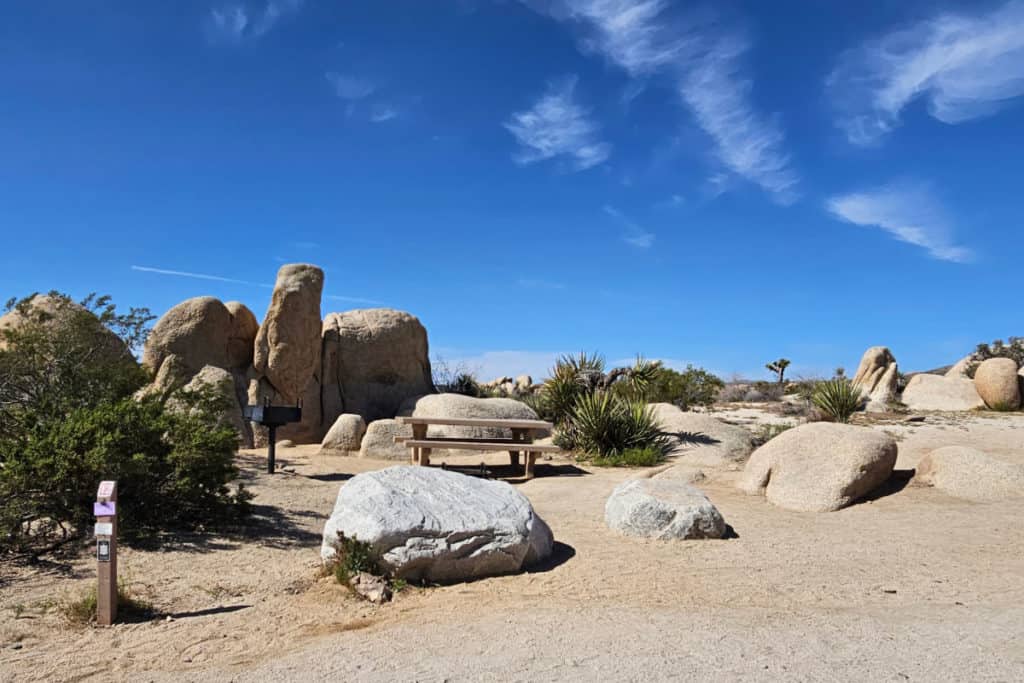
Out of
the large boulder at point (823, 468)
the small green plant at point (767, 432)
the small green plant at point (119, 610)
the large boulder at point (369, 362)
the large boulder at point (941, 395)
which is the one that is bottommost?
the small green plant at point (119, 610)

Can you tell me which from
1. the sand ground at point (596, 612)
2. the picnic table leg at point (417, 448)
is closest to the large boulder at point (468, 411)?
the picnic table leg at point (417, 448)

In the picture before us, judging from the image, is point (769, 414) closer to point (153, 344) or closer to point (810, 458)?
point (810, 458)

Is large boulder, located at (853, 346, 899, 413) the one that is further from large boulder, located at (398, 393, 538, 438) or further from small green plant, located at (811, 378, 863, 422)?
large boulder, located at (398, 393, 538, 438)

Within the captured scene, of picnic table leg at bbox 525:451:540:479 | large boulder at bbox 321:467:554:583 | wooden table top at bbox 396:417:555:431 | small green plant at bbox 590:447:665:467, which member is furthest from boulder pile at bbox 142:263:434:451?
large boulder at bbox 321:467:554:583

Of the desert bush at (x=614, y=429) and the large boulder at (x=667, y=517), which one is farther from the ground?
the desert bush at (x=614, y=429)

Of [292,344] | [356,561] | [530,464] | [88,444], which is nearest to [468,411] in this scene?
[530,464]

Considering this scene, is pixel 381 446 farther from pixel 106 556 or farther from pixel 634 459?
pixel 106 556

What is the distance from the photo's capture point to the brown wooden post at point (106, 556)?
19.0 ft

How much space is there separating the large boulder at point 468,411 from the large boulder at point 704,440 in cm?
318

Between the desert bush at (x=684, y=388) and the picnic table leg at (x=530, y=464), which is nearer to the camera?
the picnic table leg at (x=530, y=464)

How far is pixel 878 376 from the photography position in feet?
87.0

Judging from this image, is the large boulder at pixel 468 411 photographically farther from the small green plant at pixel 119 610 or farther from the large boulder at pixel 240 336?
the small green plant at pixel 119 610

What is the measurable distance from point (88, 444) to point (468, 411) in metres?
9.67

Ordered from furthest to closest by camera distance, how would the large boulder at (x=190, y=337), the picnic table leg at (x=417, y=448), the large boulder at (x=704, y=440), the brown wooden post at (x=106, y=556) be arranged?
the large boulder at (x=190, y=337), the large boulder at (x=704, y=440), the picnic table leg at (x=417, y=448), the brown wooden post at (x=106, y=556)
